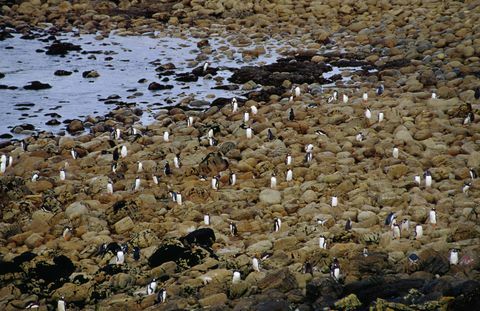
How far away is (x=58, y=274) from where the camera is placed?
13.0 m

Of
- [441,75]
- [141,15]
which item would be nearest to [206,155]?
[441,75]

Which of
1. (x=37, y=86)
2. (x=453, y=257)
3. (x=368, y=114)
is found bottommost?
(x=37, y=86)

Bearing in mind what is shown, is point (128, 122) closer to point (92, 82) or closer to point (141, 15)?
point (92, 82)

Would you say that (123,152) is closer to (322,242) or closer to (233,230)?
(233,230)

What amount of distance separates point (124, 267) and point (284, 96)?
35.4 ft

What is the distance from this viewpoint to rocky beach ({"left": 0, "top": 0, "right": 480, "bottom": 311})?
12.4m

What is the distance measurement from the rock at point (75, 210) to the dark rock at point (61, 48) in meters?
16.3

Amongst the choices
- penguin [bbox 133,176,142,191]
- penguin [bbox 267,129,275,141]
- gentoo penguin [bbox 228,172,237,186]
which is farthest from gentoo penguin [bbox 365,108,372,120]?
penguin [bbox 133,176,142,191]

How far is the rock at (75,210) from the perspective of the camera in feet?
49.2

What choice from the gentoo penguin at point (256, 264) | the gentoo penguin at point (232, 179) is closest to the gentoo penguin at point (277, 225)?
the gentoo penguin at point (256, 264)

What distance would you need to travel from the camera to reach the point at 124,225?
1468cm

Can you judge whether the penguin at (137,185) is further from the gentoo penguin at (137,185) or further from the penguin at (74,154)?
the penguin at (74,154)

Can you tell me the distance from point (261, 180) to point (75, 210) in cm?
421

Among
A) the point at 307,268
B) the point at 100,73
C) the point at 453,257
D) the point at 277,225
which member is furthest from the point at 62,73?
the point at 453,257
